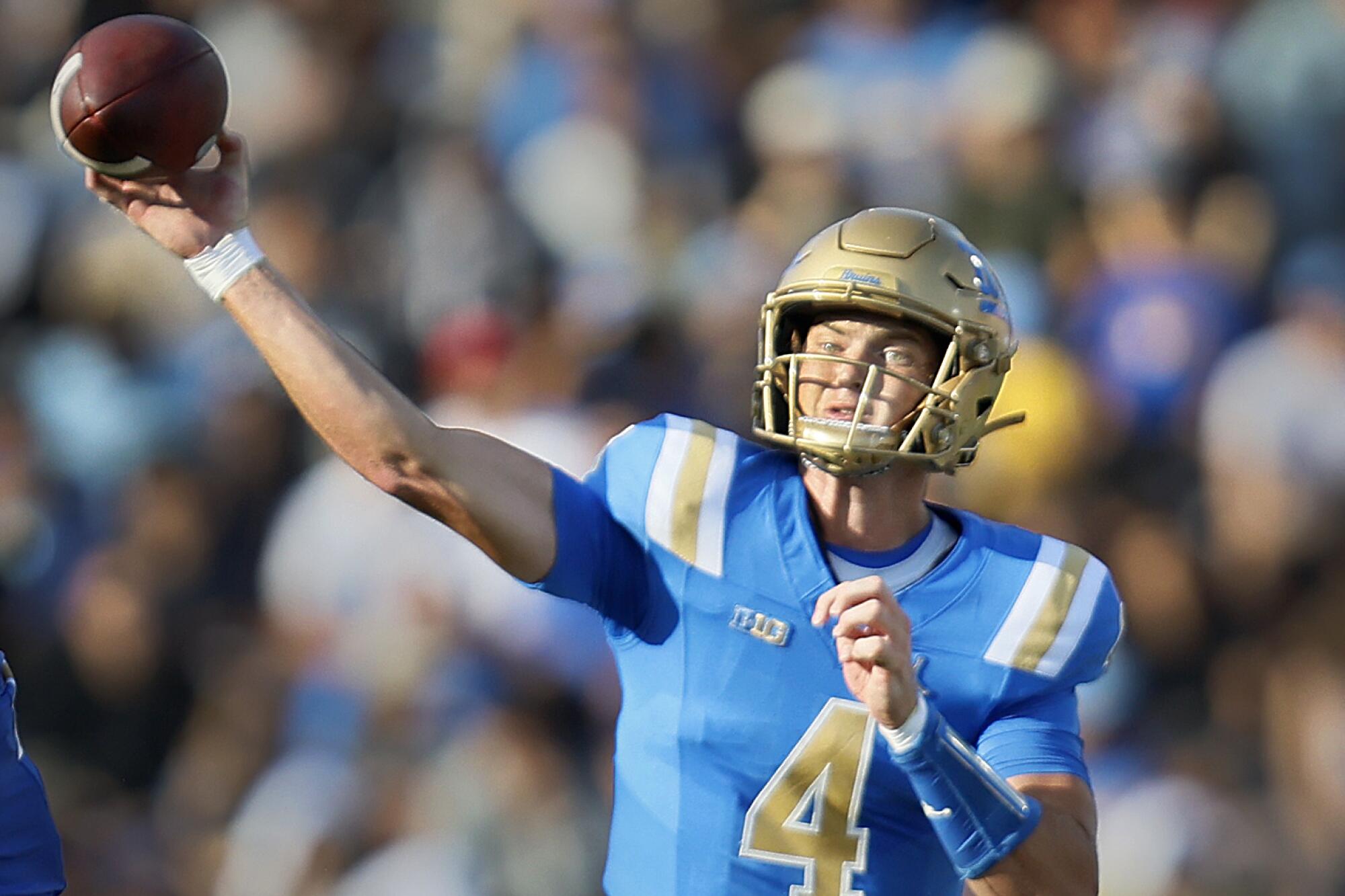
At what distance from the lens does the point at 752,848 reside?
8.34ft

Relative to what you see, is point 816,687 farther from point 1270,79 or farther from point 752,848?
point 1270,79

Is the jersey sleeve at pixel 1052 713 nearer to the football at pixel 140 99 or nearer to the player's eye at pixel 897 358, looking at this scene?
the player's eye at pixel 897 358

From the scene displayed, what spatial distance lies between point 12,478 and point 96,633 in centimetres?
55

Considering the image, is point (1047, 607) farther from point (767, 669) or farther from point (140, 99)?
point (140, 99)

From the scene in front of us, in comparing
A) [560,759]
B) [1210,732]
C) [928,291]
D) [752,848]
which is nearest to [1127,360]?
[1210,732]

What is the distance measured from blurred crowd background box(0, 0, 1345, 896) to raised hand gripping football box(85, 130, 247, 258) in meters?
2.65

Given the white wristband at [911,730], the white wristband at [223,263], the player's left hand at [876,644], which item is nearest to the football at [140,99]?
the white wristband at [223,263]

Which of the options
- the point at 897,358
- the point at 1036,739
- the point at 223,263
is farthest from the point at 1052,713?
the point at 223,263

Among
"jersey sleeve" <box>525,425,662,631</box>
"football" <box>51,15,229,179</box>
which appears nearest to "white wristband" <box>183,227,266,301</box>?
"football" <box>51,15,229,179</box>

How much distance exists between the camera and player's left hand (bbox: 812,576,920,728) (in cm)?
224

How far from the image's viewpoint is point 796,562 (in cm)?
265

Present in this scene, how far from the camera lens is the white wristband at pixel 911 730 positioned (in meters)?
2.29

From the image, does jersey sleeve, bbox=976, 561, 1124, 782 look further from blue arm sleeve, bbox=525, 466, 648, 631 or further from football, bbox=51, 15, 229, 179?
football, bbox=51, 15, 229, 179

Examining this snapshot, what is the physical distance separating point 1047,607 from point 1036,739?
0.69 ft
